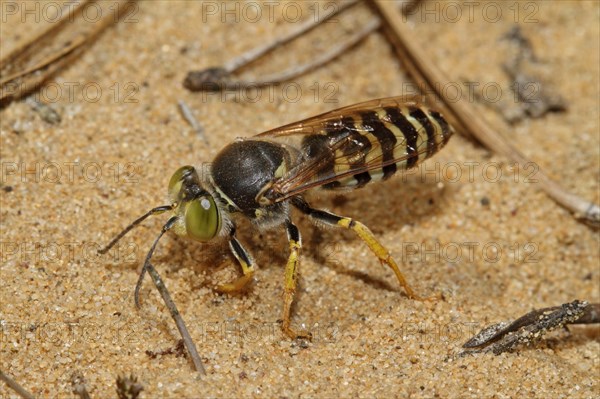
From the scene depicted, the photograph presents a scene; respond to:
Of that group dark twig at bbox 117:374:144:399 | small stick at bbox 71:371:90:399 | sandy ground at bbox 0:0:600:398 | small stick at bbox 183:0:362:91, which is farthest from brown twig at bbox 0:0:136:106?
dark twig at bbox 117:374:144:399

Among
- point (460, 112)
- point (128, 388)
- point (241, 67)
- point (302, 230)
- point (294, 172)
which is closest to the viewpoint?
point (128, 388)

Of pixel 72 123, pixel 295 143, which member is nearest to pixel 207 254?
pixel 295 143

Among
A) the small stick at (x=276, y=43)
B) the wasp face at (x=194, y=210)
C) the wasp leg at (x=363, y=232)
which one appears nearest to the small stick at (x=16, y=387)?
the wasp face at (x=194, y=210)

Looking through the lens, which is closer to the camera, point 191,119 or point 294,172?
point 294,172

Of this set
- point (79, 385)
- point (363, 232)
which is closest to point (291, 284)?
point (363, 232)

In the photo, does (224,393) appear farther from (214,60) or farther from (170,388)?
(214,60)

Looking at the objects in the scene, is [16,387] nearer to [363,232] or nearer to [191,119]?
[363,232]

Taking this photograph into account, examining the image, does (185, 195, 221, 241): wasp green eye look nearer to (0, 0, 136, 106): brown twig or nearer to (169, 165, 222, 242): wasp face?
(169, 165, 222, 242): wasp face
